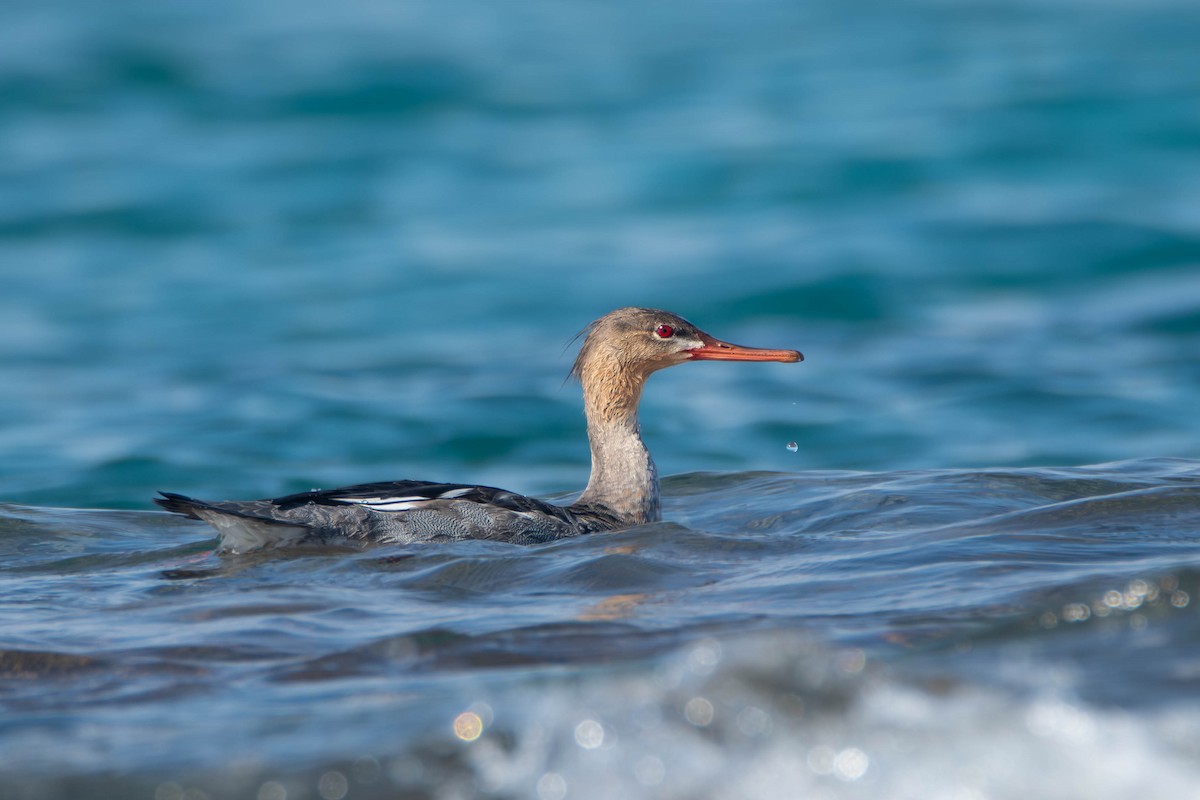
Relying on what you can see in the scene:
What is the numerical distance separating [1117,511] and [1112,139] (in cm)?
1451

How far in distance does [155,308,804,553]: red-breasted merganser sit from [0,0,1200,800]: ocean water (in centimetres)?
21

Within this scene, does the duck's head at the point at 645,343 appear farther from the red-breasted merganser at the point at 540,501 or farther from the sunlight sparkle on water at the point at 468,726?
the sunlight sparkle on water at the point at 468,726

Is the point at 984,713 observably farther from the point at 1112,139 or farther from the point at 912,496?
the point at 1112,139

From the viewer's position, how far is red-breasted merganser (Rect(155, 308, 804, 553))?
6.42 metres

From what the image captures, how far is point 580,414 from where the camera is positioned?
464 inches

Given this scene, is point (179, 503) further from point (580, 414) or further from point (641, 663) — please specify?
point (580, 414)

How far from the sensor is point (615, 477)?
7438 millimetres

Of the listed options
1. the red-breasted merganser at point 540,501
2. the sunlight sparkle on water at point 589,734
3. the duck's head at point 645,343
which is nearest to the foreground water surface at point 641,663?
the sunlight sparkle on water at point 589,734

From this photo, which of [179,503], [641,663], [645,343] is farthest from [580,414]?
[641,663]

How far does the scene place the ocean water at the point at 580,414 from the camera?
3805 mm

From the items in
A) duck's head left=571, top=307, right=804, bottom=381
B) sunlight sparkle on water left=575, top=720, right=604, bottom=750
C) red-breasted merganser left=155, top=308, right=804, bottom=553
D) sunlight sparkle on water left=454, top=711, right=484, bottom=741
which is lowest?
sunlight sparkle on water left=575, top=720, right=604, bottom=750

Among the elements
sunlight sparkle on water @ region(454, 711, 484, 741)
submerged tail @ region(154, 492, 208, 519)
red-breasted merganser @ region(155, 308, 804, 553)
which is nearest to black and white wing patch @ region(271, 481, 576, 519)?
red-breasted merganser @ region(155, 308, 804, 553)

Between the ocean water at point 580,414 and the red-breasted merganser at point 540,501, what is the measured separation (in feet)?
0.68

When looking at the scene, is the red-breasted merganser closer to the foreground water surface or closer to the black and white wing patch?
the black and white wing patch
